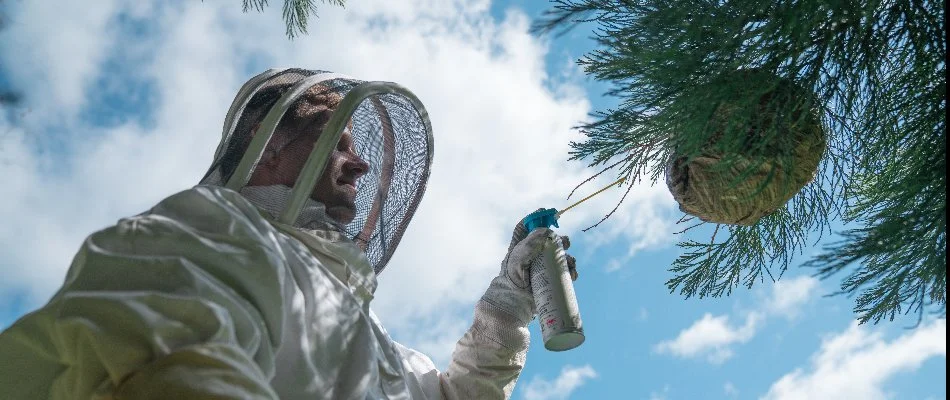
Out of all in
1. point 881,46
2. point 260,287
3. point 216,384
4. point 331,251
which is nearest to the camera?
point 216,384

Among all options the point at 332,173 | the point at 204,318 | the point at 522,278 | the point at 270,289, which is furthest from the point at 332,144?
the point at 522,278

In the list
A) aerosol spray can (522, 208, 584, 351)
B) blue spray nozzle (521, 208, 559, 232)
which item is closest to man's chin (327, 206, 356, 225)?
aerosol spray can (522, 208, 584, 351)

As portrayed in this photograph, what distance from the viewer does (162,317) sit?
1.33m

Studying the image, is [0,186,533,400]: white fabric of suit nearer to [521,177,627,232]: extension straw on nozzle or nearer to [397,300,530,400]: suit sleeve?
[397,300,530,400]: suit sleeve

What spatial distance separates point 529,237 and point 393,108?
0.54 meters

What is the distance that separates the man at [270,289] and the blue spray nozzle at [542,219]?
0.45ft

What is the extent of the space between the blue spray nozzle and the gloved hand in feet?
0.31

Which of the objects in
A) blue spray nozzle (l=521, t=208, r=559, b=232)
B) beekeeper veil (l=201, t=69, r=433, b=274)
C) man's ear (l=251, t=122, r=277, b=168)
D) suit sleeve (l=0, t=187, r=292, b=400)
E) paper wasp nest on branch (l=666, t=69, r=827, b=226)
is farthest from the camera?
blue spray nozzle (l=521, t=208, r=559, b=232)

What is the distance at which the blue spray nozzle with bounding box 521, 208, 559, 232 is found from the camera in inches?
107

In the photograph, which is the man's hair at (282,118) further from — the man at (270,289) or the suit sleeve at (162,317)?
the suit sleeve at (162,317)

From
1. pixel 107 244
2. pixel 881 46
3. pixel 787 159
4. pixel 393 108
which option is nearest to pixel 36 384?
pixel 107 244

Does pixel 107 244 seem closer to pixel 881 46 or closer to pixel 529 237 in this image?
pixel 529 237

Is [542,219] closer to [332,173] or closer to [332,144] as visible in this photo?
[332,173]

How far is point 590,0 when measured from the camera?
1960mm
